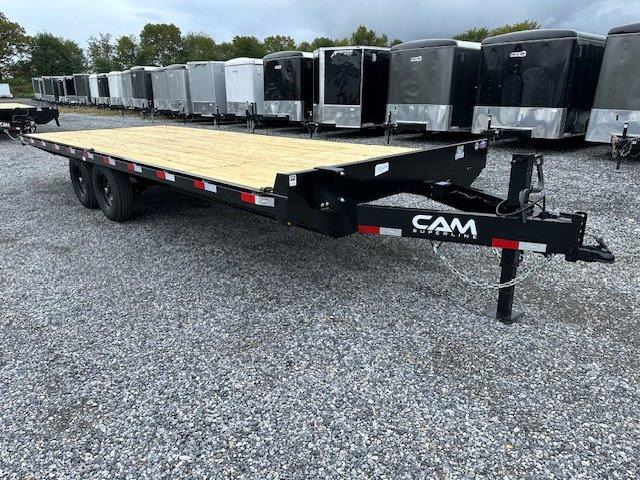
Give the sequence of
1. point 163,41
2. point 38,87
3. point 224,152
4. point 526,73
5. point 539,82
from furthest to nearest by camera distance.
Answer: point 163,41 → point 38,87 → point 526,73 → point 539,82 → point 224,152

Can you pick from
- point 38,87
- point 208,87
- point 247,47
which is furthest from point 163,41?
point 208,87

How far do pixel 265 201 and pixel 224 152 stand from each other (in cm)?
240

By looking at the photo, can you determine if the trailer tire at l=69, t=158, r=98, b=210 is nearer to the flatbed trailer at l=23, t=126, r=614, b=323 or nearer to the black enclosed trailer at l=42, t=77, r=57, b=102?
the flatbed trailer at l=23, t=126, r=614, b=323

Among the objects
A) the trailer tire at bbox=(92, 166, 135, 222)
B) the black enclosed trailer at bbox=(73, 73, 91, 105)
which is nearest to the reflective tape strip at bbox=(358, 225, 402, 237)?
the trailer tire at bbox=(92, 166, 135, 222)

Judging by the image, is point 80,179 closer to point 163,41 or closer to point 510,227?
point 510,227

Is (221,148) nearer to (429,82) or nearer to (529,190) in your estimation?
(529,190)

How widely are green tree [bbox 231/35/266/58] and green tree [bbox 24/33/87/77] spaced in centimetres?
2233

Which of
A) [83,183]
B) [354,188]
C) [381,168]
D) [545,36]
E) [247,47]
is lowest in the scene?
[83,183]

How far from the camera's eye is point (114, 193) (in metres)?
5.65

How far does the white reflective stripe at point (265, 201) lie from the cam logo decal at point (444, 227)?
3.02 feet

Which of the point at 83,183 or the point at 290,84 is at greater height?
the point at 290,84

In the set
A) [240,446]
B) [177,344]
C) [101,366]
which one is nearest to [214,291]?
[177,344]

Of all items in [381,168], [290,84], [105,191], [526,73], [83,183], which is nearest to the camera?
[381,168]

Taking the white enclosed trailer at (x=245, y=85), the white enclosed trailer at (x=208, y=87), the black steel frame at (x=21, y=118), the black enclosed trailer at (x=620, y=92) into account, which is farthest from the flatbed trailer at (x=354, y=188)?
the white enclosed trailer at (x=208, y=87)
